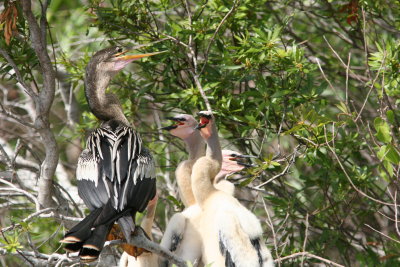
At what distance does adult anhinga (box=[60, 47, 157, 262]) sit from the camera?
323cm

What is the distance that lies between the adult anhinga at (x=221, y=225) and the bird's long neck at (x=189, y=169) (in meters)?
0.28

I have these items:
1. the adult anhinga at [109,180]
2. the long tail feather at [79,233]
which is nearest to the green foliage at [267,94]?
the adult anhinga at [109,180]

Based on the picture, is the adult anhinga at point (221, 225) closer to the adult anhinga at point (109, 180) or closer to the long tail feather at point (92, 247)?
the adult anhinga at point (109, 180)

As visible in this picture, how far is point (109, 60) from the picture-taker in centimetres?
456

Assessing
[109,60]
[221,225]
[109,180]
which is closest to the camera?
[109,180]

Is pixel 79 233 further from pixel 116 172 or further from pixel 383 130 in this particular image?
pixel 383 130

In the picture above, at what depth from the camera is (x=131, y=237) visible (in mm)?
3342

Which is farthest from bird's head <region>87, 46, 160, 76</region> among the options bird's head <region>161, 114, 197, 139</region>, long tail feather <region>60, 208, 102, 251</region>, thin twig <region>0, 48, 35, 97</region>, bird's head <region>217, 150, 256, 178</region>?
long tail feather <region>60, 208, 102, 251</region>

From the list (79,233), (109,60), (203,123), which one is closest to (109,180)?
(79,233)

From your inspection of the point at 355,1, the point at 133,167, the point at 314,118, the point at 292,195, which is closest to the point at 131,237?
the point at 133,167

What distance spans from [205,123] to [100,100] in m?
0.69

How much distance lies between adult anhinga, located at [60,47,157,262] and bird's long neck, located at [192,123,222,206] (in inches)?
13.5

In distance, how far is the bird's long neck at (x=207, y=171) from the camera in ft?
13.4

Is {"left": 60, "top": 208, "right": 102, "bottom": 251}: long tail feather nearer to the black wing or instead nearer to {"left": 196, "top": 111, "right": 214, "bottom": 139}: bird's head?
the black wing
